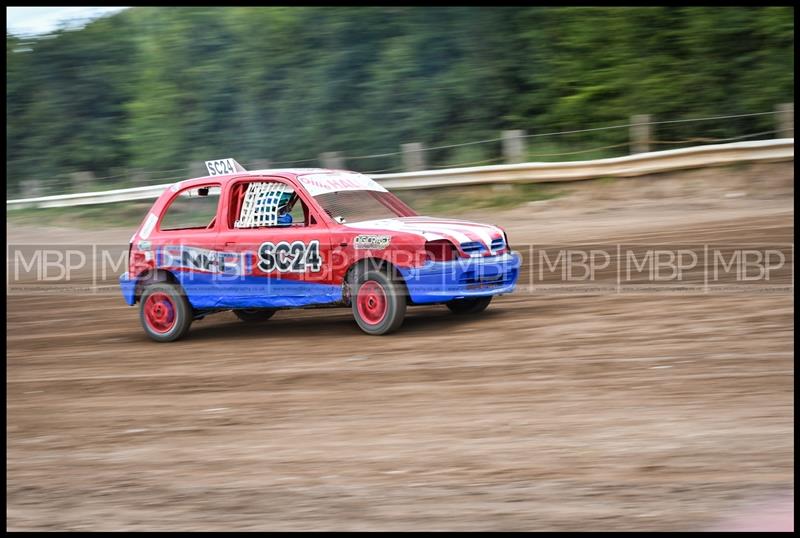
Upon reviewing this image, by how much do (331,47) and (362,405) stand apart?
16.6m

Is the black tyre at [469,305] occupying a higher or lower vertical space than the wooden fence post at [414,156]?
lower

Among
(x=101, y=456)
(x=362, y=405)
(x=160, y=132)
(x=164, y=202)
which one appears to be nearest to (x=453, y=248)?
(x=362, y=405)

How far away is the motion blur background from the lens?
554cm

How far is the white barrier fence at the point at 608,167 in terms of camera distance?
16.7 m

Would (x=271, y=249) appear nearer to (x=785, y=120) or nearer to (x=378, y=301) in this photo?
(x=378, y=301)

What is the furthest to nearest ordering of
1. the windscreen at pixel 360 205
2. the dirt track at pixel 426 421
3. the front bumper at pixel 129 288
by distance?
the front bumper at pixel 129 288 → the windscreen at pixel 360 205 → the dirt track at pixel 426 421

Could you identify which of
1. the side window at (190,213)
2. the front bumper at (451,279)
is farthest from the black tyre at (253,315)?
the side window at (190,213)

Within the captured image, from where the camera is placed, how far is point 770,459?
5691 mm

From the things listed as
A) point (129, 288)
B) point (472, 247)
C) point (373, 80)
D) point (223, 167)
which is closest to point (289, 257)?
point (223, 167)

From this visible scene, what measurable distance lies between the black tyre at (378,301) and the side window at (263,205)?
0.92m

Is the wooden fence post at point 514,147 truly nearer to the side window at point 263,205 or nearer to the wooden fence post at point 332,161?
the wooden fence post at point 332,161

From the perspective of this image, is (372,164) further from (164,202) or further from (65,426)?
(65,426)

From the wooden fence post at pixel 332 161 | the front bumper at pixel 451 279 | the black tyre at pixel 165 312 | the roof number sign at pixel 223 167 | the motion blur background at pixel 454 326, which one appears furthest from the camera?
the wooden fence post at pixel 332 161

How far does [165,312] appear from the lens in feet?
33.8
